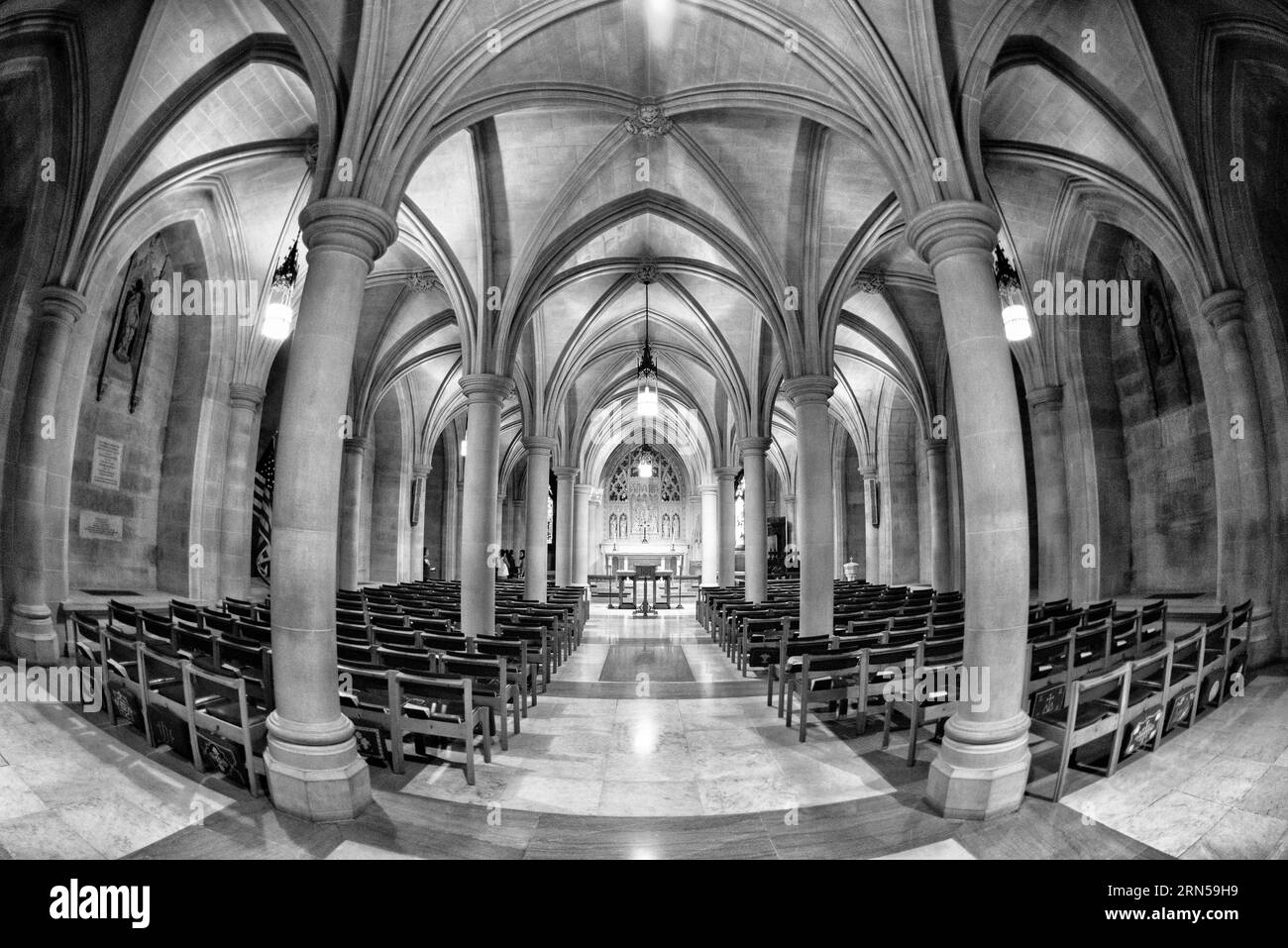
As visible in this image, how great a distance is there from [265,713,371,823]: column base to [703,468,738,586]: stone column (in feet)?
57.4

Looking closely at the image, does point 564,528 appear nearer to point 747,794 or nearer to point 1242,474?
point 747,794

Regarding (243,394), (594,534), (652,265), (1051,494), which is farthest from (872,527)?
(243,394)

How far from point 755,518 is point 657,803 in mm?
12354

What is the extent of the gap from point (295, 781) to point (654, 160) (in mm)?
11423

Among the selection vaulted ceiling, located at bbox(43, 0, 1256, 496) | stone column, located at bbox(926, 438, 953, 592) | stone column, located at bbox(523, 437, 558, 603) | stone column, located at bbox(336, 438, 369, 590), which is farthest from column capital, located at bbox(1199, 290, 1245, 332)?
stone column, located at bbox(336, 438, 369, 590)

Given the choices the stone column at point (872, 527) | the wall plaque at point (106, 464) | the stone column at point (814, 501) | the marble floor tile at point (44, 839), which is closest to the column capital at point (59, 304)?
the wall plaque at point (106, 464)

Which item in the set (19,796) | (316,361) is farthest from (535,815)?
(316,361)

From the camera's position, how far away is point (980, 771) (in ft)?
14.2

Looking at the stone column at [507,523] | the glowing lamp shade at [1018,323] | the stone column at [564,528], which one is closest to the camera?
the glowing lamp shade at [1018,323]

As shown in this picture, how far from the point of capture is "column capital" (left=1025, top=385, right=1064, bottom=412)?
1258cm

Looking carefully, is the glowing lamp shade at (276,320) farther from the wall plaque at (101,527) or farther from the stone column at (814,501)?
the stone column at (814,501)

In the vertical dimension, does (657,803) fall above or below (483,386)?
below

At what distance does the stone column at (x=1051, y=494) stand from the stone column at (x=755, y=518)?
6580 mm

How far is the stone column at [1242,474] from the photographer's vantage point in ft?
26.7
